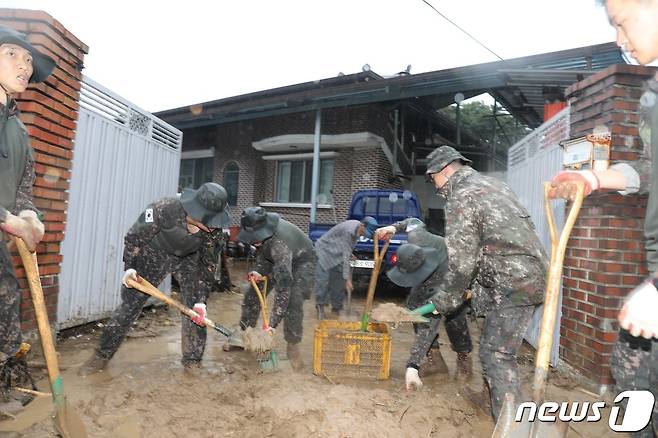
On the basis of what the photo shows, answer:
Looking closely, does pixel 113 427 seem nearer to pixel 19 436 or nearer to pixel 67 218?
pixel 19 436

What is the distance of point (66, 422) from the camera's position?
2.12m

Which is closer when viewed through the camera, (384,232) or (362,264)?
(384,232)

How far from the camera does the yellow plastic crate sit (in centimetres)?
364

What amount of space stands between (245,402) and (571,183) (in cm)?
248

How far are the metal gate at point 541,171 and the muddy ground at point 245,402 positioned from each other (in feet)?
2.26

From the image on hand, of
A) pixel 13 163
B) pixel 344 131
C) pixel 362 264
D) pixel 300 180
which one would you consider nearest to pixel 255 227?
pixel 13 163

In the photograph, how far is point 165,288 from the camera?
628 centimetres

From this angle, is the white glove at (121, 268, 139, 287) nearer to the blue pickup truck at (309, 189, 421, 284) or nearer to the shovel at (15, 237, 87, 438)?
the shovel at (15, 237, 87, 438)

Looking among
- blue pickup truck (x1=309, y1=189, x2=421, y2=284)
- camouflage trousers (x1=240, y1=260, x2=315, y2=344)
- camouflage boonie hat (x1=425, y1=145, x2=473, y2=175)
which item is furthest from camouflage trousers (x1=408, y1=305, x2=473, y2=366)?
blue pickup truck (x1=309, y1=189, x2=421, y2=284)

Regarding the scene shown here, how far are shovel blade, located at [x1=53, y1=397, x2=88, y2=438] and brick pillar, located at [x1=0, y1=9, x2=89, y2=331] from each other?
5.73ft

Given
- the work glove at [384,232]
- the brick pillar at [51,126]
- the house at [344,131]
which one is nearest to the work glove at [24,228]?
the brick pillar at [51,126]

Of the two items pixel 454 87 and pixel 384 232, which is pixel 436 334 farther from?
pixel 454 87

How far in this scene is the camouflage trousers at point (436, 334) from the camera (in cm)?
364

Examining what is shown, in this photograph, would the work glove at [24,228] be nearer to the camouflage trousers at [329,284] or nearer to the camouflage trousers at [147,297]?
the camouflage trousers at [147,297]
